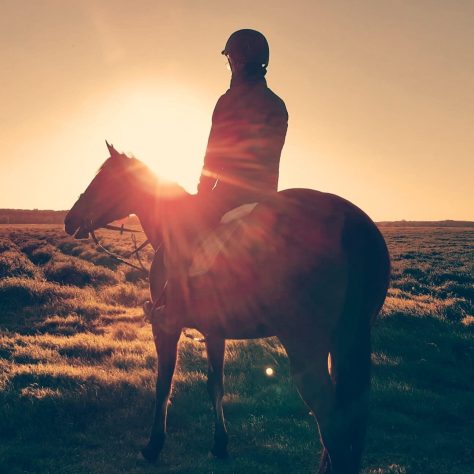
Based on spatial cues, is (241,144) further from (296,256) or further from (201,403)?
(201,403)

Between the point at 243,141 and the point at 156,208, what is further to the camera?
the point at 156,208

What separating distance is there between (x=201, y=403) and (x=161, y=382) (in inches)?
71.0

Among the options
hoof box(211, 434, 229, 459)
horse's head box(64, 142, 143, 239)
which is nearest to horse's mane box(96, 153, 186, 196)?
horse's head box(64, 142, 143, 239)

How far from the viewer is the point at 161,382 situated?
220 inches

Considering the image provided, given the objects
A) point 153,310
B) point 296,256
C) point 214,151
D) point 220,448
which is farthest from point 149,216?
point 220,448

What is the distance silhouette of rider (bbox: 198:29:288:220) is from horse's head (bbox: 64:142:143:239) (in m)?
1.45

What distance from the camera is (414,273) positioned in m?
24.8

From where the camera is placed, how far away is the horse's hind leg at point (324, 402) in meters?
3.83

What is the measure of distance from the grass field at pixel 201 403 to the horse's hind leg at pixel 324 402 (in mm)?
1792

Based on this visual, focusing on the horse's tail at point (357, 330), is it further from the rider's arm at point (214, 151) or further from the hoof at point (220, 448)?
the hoof at point (220, 448)

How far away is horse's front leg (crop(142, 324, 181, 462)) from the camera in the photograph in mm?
5477

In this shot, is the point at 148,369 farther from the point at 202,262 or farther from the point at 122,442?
the point at 202,262

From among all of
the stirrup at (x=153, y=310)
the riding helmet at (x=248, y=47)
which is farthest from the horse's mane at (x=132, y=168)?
the riding helmet at (x=248, y=47)

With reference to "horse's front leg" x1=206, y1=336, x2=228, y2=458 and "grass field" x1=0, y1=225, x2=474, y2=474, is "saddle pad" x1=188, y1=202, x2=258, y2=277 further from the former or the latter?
"grass field" x1=0, y1=225, x2=474, y2=474
